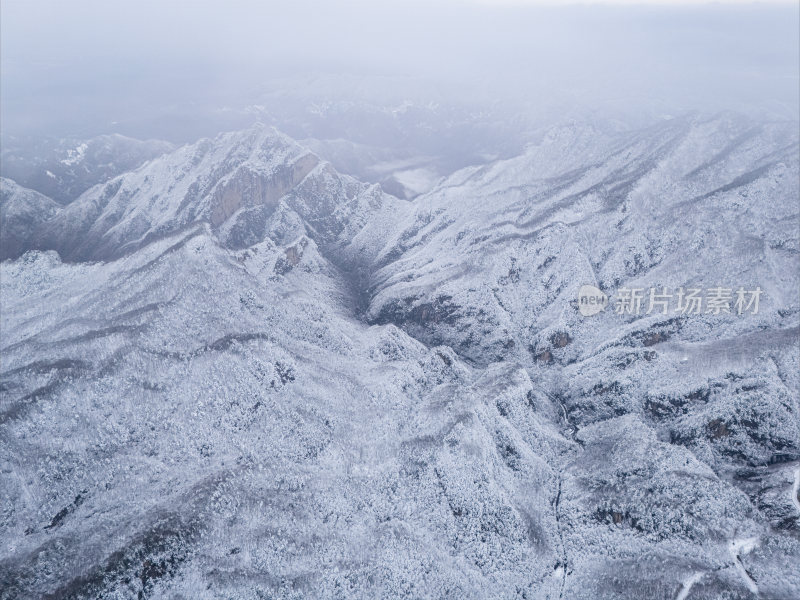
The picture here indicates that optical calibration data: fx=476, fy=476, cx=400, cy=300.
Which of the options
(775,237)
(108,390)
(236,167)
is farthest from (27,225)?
(775,237)

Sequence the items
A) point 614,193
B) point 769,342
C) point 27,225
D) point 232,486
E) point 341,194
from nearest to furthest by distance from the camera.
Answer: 1. point 232,486
2. point 769,342
3. point 614,193
4. point 27,225
5. point 341,194

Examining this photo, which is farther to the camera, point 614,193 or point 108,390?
point 614,193

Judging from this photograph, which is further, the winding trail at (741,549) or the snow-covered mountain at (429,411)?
the snow-covered mountain at (429,411)

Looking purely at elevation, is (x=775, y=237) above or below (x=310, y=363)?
above

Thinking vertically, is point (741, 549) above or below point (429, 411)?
above

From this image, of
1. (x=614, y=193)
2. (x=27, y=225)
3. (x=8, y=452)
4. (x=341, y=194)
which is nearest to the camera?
(x=8, y=452)

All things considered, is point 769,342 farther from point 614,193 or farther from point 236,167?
point 236,167

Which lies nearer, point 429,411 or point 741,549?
point 741,549

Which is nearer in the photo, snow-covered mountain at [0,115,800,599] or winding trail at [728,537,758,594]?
winding trail at [728,537,758,594]
